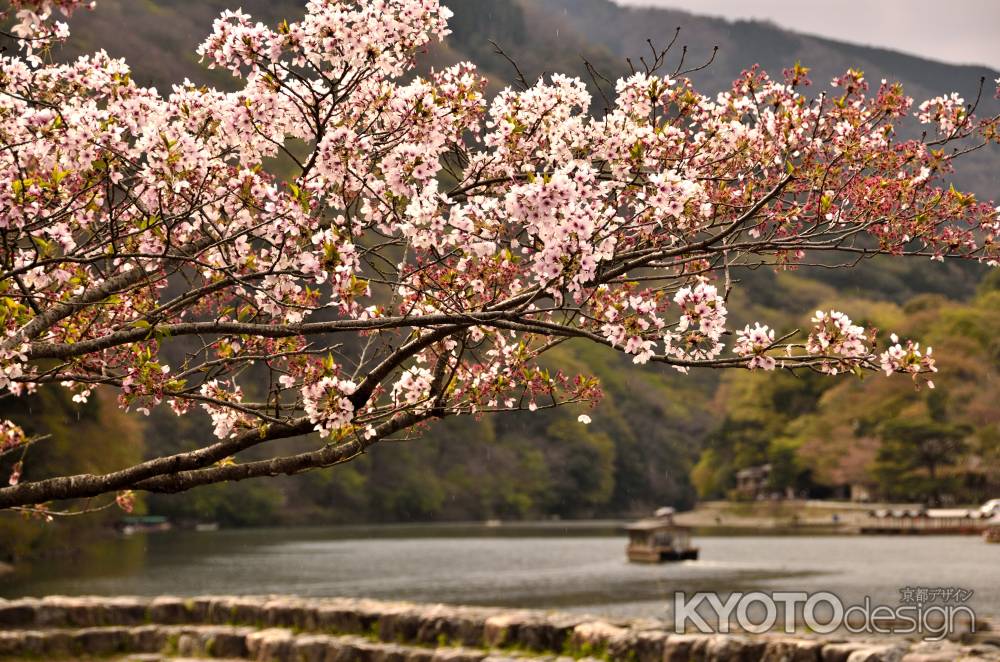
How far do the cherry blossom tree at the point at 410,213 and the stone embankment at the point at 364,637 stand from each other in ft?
17.8

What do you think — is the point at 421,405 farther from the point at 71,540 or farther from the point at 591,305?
the point at 71,540

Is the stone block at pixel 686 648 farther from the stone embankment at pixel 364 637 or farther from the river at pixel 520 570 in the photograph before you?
the river at pixel 520 570

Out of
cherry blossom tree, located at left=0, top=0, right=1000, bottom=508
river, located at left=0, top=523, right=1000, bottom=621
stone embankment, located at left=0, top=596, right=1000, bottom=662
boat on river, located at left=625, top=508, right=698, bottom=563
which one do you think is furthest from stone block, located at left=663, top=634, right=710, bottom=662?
boat on river, located at left=625, top=508, right=698, bottom=563

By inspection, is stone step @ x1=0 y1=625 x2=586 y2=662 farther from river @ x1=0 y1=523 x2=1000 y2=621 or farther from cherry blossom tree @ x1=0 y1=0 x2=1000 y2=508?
river @ x1=0 y1=523 x2=1000 y2=621

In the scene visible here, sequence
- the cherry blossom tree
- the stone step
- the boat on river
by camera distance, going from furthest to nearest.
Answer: the boat on river → the stone step → the cherry blossom tree

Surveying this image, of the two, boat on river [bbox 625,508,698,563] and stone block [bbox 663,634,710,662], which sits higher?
boat on river [bbox 625,508,698,563]

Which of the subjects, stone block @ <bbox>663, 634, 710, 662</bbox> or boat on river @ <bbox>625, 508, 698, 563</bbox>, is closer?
stone block @ <bbox>663, 634, 710, 662</bbox>

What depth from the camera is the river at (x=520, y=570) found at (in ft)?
120

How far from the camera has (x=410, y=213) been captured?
676 cm

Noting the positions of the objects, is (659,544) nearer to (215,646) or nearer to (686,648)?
(215,646)

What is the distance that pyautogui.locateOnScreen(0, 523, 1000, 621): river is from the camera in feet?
120

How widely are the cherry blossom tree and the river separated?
18189 mm

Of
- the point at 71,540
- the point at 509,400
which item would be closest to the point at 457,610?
the point at 509,400

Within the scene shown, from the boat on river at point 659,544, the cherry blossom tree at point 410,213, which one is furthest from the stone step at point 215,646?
the boat on river at point 659,544
